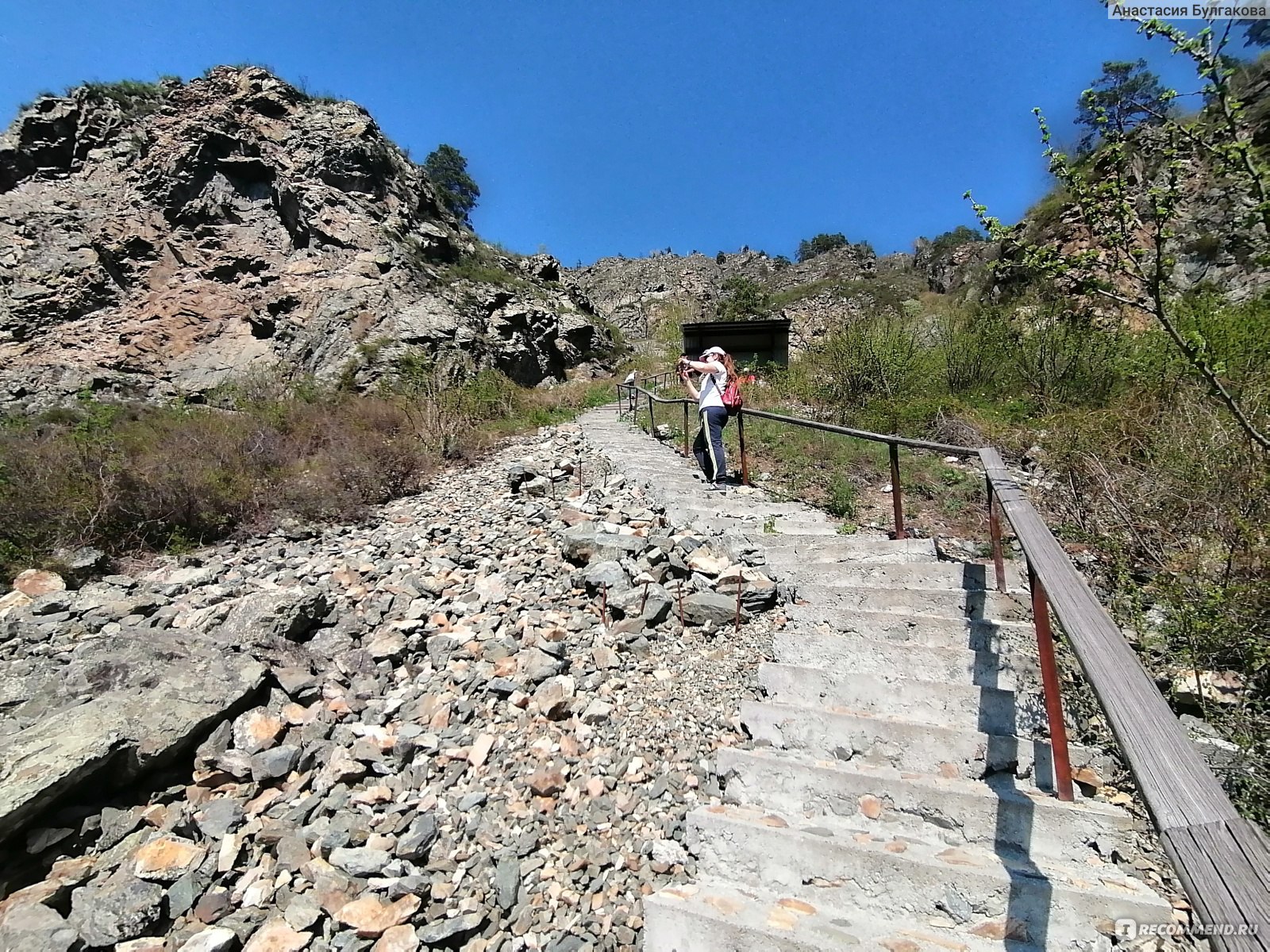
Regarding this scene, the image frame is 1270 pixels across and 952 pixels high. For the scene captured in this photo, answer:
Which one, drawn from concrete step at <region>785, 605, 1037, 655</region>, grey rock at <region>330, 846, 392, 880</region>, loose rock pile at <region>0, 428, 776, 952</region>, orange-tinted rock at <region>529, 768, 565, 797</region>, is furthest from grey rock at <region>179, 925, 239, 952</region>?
concrete step at <region>785, 605, 1037, 655</region>

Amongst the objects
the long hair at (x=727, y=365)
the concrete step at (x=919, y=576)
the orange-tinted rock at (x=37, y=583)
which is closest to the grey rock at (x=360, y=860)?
the concrete step at (x=919, y=576)

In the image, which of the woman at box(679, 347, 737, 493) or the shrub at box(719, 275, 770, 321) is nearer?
the woman at box(679, 347, 737, 493)

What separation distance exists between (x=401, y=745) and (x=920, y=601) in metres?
3.25

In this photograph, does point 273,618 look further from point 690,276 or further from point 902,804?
point 690,276

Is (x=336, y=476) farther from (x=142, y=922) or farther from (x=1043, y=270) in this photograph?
(x=1043, y=270)

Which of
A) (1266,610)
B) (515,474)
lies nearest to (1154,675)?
(1266,610)

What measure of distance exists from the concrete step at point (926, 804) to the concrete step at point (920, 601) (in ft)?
3.47

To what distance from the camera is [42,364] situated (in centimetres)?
1541

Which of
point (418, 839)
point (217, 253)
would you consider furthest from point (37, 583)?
point (217, 253)

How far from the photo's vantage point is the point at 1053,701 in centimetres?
222

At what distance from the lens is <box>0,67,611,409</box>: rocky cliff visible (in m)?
16.4

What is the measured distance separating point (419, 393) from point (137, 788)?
35.3ft

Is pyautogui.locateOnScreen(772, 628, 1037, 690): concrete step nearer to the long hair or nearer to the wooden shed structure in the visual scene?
the long hair

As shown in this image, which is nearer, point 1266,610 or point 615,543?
point 1266,610
